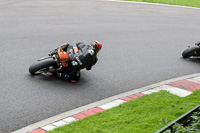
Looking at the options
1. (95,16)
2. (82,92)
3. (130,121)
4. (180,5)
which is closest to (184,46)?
(95,16)

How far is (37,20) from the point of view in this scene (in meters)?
14.3

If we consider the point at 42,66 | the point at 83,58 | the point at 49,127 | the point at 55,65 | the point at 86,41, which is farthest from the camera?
the point at 86,41

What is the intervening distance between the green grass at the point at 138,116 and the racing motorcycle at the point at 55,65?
2.02 meters

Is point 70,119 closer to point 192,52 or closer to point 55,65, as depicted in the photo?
point 55,65

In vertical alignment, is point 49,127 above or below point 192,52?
below

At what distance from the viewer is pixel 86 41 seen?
38.9 feet

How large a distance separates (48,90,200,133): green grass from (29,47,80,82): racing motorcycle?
2019mm

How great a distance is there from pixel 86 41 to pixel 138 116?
6.32 meters

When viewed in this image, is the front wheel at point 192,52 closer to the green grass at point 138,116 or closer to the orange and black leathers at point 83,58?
the green grass at point 138,116

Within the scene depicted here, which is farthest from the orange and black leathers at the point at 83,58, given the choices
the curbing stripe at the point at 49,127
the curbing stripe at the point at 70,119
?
the curbing stripe at the point at 49,127

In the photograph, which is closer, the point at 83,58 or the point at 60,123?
the point at 60,123

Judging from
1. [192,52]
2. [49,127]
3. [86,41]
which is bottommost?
[49,127]

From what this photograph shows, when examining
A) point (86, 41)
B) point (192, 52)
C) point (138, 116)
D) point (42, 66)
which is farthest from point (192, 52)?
point (138, 116)

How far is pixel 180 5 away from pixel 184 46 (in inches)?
469
